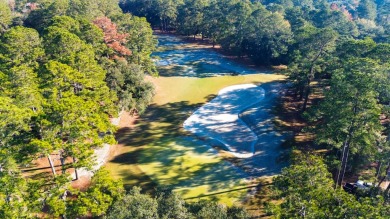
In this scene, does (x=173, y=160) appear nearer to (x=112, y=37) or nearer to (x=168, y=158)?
(x=168, y=158)

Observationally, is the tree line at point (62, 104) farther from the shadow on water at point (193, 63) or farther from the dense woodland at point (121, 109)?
the shadow on water at point (193, 63)

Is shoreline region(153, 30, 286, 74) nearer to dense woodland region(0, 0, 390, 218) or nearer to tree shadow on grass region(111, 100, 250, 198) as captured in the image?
dense woodland region(0, 0, 390, 218)

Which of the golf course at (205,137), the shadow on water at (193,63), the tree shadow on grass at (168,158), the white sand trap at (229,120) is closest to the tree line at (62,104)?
the tree shadow on grass at (168,158)

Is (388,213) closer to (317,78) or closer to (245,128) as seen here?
(245,128)

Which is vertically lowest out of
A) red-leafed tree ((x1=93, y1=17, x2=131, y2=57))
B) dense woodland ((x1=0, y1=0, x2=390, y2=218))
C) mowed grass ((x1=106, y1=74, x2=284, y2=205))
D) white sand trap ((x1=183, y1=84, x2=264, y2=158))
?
mowed grass ((x1=106, y1=74, x2=284, y2=205))

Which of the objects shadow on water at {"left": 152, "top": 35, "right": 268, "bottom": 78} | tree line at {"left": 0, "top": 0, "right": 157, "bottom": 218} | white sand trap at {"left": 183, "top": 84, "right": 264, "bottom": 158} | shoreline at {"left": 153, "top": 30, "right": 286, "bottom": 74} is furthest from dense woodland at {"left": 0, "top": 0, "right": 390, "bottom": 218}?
shadow on water at {"left": 152, "top": 35, "right": 268, "bottom": 78}

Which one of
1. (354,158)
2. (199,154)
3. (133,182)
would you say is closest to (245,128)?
(199,154)

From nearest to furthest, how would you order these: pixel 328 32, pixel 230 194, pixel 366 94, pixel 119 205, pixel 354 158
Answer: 1. pixel 119 205
2. pixel 366 94
3. pixel 230 194
4. pixel 354 158
5. pixel 328 32
